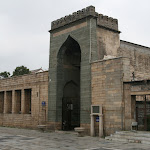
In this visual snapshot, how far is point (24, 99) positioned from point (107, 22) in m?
Answer: 10.2

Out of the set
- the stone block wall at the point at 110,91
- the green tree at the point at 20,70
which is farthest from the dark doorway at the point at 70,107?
the green tree at the point at 20,70

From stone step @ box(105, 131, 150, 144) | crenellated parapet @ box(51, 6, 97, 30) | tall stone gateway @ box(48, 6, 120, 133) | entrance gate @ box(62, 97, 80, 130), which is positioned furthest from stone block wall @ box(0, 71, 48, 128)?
stone step @ box(105, 131, 150, 144)

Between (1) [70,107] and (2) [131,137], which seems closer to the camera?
(2) [131,137]

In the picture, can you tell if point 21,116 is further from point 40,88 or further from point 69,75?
point 69,75

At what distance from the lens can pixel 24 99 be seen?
21.5 m

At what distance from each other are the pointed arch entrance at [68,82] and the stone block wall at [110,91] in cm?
374

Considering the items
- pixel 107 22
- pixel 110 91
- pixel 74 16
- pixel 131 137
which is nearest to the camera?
pixel 131 137

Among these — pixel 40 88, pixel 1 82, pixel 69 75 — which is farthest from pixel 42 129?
pixel 1 82

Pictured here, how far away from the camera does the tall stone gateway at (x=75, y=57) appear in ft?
52.5

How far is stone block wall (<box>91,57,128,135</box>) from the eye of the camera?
1371cm

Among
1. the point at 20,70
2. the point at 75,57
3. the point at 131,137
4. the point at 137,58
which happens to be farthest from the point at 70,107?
the point at 20,70

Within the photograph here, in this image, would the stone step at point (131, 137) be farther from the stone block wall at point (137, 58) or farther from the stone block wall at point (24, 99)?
the stone block wall at point (24, 99)

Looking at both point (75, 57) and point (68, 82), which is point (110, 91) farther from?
point (75, 57)

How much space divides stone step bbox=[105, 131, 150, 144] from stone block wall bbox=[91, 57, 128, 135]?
0.77 metres
